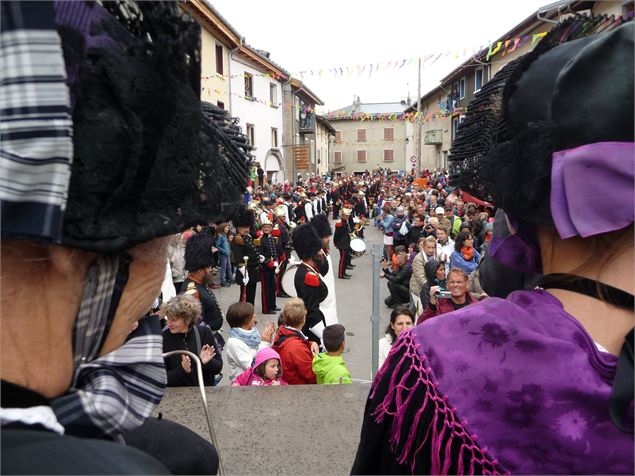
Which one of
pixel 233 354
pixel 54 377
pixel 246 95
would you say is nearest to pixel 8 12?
pixel 54 377

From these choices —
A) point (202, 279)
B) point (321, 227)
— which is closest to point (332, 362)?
point (202, 279)

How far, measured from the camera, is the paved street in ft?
21.5

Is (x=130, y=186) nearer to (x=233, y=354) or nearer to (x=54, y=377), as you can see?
(x=54, y=377)

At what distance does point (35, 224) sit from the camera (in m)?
0.66

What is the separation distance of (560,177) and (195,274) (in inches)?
190

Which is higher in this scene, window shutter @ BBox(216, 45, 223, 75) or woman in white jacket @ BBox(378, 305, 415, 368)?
window shutter @ BBox(216, 45, 223, 75)

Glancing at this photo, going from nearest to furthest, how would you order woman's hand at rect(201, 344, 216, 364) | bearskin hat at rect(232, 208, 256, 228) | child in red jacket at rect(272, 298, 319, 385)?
bearskin hat at rect(232, 208, 256, 228) < woman's hand at rect(201, 344, 216, 364) < child in red jacket at rect(272, 298, 319, 385)

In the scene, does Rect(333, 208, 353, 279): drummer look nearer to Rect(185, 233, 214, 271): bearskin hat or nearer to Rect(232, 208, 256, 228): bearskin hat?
Rect(232, 208, 256, 228): bearskin hat

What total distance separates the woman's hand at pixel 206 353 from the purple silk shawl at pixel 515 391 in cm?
299

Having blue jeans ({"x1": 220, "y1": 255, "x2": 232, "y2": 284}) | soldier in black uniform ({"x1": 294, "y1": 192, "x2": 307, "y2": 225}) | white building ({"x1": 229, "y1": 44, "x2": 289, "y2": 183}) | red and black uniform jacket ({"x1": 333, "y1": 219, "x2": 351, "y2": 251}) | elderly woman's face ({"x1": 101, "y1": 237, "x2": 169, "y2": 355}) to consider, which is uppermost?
white building ({"x1": 229, "y1": 44, "x2": 289, "y2": 183})

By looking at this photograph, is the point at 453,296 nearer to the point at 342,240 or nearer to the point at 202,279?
the point at 202,279

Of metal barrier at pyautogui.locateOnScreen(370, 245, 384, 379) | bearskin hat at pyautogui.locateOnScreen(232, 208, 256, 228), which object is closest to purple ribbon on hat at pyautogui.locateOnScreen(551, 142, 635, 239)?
bearskin hat at pyautogui.locateOnScreen(232, 208, 256, 228)

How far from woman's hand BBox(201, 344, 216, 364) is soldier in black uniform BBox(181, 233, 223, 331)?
3.81 feet

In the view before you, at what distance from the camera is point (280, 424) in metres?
2.87
